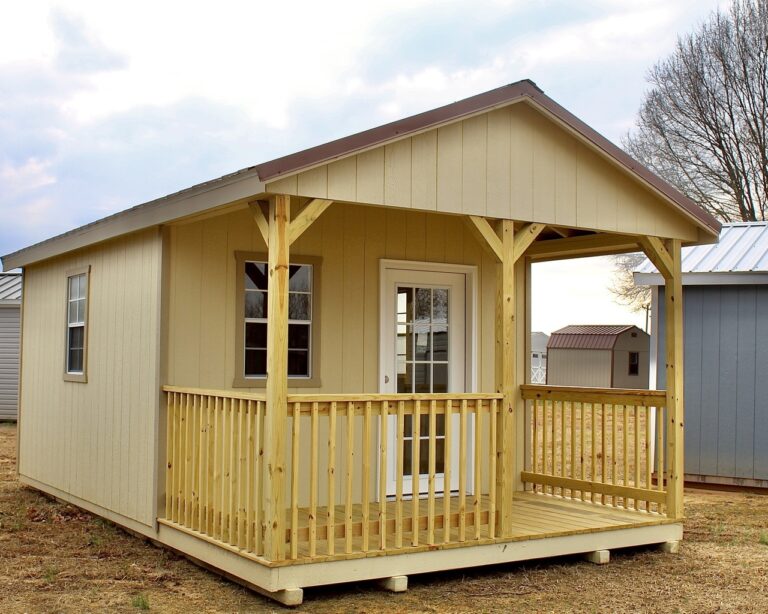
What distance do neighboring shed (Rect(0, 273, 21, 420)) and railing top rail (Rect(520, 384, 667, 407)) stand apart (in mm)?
13038

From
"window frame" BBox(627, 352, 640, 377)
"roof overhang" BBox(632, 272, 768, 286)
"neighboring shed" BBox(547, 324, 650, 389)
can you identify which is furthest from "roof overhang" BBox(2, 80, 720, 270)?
"window frame" BBox(627, 352, 640, 377)

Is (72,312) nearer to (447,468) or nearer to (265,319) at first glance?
(265,319)

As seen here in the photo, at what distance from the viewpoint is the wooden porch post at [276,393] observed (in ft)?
18.6

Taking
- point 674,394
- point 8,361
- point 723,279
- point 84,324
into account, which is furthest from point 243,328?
point 8,361

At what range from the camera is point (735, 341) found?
35.9 feet

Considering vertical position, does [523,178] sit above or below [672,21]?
below

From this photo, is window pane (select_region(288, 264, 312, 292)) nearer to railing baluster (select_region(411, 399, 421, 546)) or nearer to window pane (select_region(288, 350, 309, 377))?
window pane (select_region(288, 350, 309, 377))

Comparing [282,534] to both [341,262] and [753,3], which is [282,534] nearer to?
[341,262]

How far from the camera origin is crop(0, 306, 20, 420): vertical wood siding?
62.3 ft

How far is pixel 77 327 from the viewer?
30.2ft

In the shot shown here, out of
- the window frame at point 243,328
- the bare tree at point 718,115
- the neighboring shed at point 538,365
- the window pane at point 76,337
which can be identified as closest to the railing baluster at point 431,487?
the window frame at point 243,328

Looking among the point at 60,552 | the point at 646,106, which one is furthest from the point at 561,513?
the point at 646,106

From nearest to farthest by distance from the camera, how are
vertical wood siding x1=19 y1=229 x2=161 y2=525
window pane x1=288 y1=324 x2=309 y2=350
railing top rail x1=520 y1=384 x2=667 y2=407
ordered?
1. vertical wood siding x1=19 y1=229 x2=161 y2=525
2. window pane x1=288 y1=324 x2=309 y2=350
3. railing top rail x1=520 y1=384 x2=667 y2=407

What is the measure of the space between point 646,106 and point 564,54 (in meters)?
8.48
